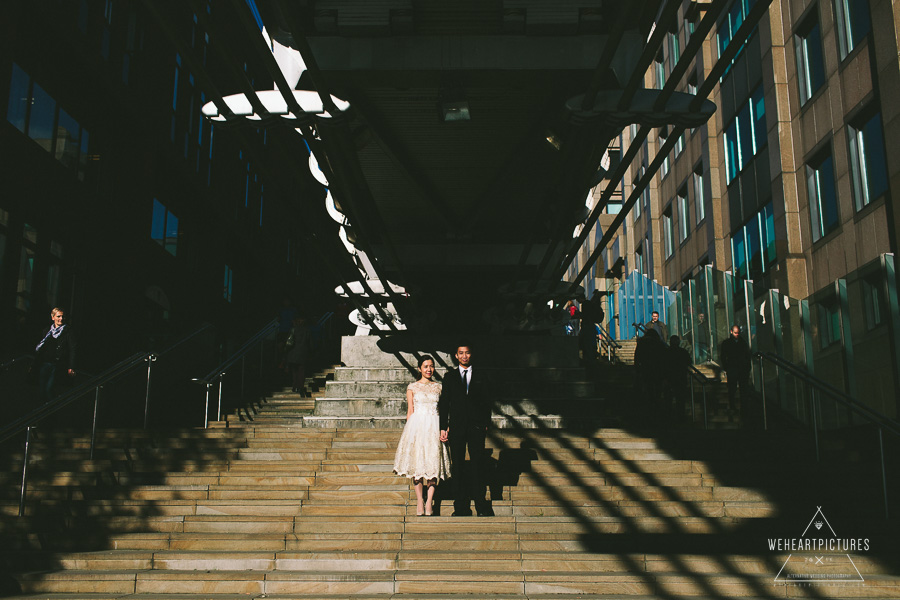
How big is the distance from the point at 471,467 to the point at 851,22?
14.3m

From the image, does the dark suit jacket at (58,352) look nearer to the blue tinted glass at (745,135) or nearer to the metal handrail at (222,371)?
the metal handrail at (222,371)

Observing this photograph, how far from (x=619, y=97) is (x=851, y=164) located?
1124cm

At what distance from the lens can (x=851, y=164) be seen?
17766 mm

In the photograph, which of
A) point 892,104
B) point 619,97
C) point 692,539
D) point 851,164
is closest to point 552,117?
point 619,97

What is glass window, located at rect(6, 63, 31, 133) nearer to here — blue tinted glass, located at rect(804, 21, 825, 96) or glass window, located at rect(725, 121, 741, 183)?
blue tinted glass, located at rect(804, 21, 825, 96)

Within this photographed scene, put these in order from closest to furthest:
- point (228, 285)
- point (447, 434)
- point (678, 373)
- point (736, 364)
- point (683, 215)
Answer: point (447, 434), point (678, 373), point (736, 364), point (683, 215), point (228, 285)

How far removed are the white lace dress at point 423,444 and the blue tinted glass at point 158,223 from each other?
18422 mm

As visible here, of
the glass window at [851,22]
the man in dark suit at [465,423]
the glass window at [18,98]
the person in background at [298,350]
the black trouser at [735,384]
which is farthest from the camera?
the glass window at [851,22]

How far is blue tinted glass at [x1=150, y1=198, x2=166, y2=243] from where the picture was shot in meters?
24.9

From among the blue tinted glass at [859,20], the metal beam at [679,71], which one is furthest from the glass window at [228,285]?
the metal beam at [679,71]

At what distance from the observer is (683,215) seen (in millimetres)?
32094

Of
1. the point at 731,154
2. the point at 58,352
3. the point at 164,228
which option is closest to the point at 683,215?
the point at 731,154

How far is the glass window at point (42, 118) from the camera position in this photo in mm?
18000

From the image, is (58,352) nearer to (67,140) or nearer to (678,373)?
(678,373)
